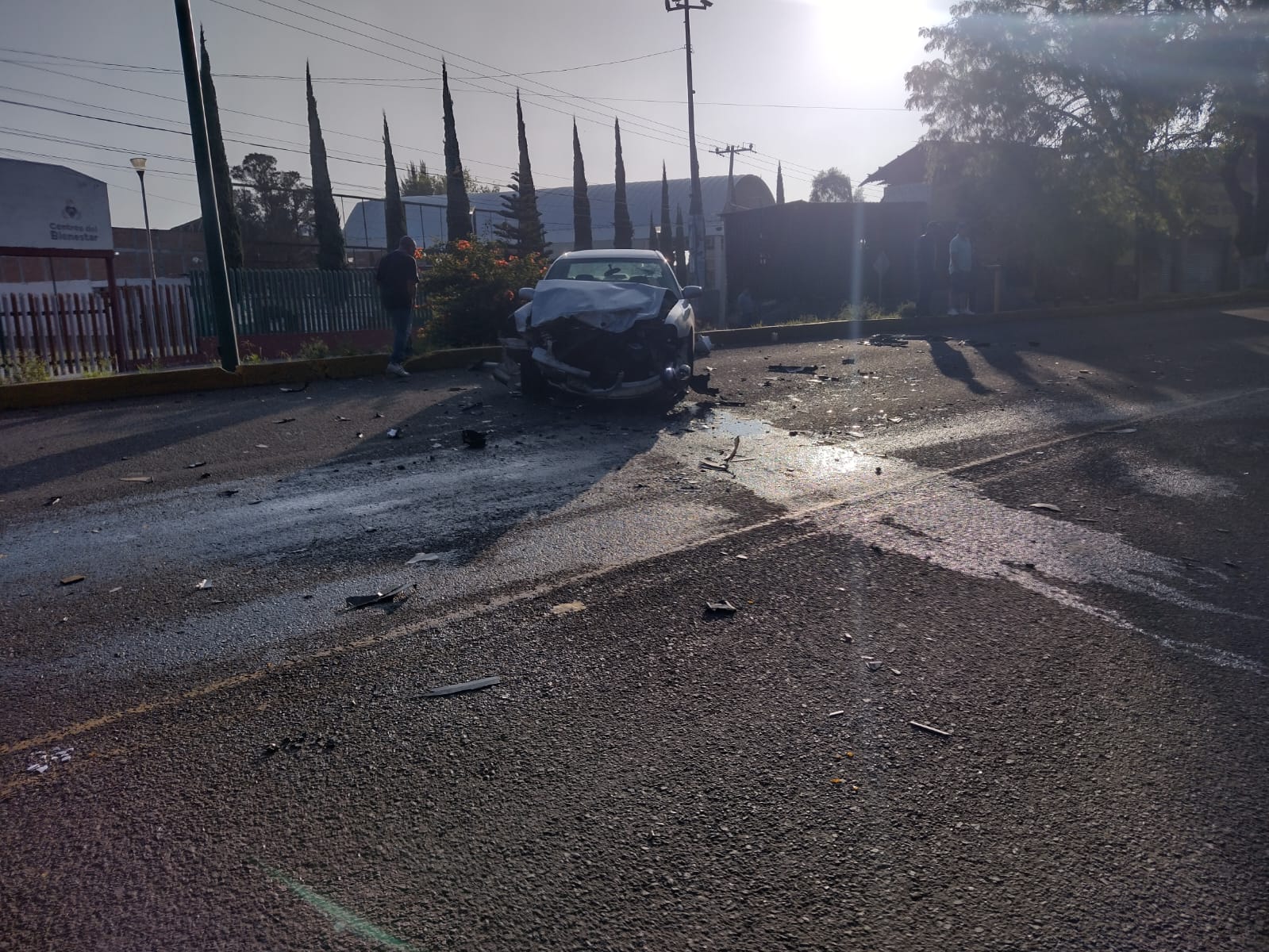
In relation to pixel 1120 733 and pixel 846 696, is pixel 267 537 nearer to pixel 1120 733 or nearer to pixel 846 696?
pixel 846 696

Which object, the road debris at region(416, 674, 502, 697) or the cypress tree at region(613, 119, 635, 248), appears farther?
the cypress tree at region(613, 119, 635, 248)

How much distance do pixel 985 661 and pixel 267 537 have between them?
396cm

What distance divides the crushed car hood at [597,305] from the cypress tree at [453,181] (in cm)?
3755

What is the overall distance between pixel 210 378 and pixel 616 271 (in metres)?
5.49

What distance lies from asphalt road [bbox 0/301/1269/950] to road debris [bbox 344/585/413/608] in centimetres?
6

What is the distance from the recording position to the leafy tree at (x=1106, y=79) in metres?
30.2

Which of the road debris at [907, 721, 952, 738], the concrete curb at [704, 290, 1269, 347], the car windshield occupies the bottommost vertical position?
the road debris at [907, 721, 952, 738]

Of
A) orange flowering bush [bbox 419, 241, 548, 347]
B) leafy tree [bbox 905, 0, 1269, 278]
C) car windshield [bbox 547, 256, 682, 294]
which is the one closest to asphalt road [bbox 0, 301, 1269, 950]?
car windshield [bbox 547, 256, 682, 294]

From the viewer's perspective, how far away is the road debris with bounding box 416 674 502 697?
3.66 meters

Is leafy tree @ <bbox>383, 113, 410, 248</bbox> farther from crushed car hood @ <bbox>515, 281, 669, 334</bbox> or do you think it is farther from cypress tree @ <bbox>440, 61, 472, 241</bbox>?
crushed car hood @ <bbox>515, 281, 669, 334</bbox>

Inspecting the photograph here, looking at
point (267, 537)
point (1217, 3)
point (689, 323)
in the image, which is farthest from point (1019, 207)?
point (267, 537)

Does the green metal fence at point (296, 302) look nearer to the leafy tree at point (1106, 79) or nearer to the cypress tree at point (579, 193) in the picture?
the leafy tree at point (1106, 79)

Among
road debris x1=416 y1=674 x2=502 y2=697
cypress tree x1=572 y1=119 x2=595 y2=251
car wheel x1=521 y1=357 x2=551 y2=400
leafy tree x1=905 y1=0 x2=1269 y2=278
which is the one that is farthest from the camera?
cypress tree x1=572 y1=119 x2=595 y2=251

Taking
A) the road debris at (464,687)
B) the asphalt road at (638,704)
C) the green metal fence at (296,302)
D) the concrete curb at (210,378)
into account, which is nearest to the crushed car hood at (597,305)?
the asphalt road at (638,704)
